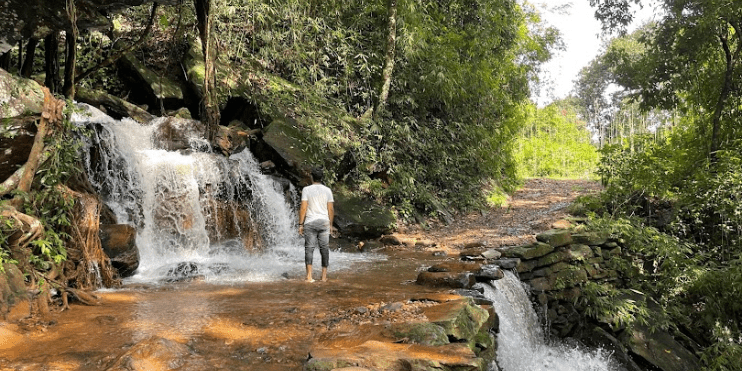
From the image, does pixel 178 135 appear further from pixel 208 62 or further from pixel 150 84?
pixel 150 84

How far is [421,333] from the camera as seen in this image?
3.94m

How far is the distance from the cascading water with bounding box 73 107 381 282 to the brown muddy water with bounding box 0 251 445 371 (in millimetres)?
1301

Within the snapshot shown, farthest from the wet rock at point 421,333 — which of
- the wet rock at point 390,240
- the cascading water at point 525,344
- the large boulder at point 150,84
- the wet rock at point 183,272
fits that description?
the large boulder at point 150,84

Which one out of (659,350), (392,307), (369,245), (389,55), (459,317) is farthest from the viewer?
(389,55)

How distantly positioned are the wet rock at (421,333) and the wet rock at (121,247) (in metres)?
4.92

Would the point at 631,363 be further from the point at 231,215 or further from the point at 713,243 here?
the point at 231,215

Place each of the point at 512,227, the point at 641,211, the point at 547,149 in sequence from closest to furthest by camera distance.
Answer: the point at 641,211
the point at 512,227
the point at 547,149

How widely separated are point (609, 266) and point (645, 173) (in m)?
2.46

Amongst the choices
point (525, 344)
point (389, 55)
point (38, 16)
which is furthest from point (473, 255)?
point (389, 55)

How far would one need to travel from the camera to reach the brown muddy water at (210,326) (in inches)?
142

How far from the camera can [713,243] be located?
9.28m

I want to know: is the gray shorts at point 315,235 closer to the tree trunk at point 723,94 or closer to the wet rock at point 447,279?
the wet rock at point 447,279

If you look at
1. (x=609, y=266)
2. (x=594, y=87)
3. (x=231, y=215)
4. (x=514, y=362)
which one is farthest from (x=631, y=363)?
(x=594, y=87)

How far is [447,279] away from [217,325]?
3.22 meters
